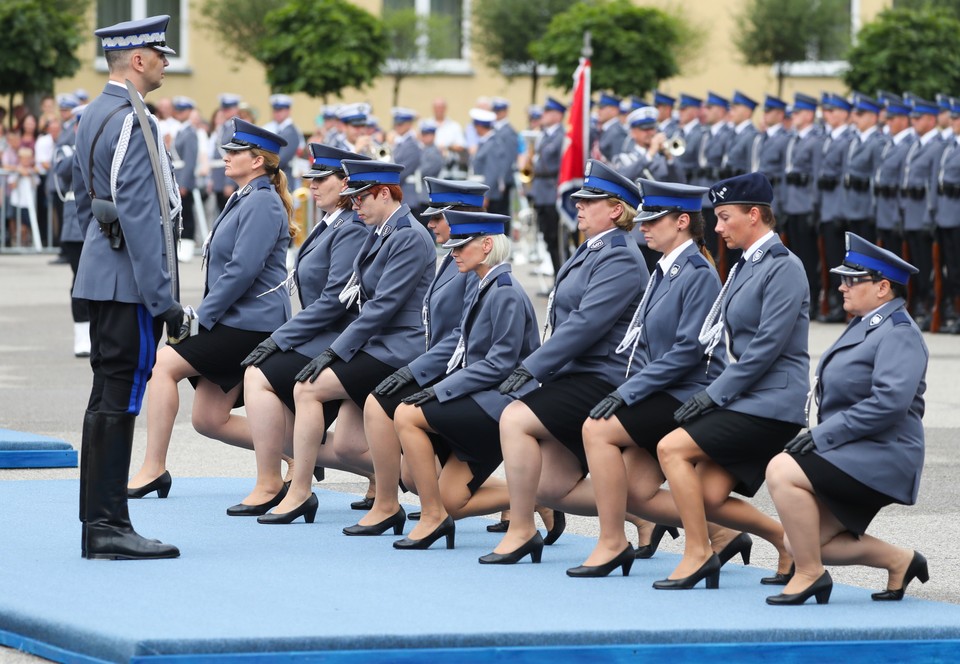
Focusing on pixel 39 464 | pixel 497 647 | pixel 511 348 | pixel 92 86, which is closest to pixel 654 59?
pixel 92 86

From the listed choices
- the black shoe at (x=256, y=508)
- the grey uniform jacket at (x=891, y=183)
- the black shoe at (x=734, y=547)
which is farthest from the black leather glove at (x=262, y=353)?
the grey uniform jacket at (x=891, y=183)

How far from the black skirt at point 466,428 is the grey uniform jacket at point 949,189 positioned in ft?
35.0

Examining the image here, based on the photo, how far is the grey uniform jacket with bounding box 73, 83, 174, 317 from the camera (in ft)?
22.8

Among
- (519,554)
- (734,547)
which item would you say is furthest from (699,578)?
(519,554)

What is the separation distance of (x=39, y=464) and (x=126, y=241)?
333cm

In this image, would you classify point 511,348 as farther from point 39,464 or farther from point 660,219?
point 39,464

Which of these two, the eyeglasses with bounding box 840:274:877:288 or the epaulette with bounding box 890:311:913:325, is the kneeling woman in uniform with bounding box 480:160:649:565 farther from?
the epaulette with bounding box 890:311:913:325

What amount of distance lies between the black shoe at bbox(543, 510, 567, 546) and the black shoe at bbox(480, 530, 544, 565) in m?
0.52

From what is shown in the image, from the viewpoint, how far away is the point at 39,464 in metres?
9.98

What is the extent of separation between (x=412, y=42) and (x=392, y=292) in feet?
94.0

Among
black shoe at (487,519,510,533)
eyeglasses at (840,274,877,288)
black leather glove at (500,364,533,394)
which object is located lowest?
black shoe at (487,519,510,533)

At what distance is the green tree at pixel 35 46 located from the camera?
28031 millimetres

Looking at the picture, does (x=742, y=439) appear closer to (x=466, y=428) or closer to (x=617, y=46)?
(x=466, y=428)

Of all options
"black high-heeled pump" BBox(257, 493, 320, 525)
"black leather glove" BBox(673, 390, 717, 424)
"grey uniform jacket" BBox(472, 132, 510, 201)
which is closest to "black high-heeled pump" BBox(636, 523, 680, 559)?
"black leather glove" BBox(673, 390, 717, 424)
